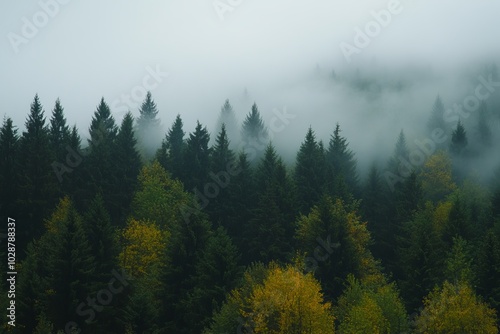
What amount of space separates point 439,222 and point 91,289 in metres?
39.5

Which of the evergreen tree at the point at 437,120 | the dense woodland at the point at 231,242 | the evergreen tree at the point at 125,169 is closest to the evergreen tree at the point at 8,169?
the dense woodland at the point at 231,242

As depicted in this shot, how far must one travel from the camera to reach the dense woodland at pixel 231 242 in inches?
1447

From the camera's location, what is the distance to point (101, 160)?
63.3 meters

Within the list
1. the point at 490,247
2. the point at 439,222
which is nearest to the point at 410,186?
the point at 439,222

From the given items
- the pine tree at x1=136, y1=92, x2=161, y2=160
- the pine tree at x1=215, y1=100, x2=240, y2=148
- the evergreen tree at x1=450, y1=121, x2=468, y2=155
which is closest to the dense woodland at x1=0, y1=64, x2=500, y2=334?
the evergreen tree at x1=450, y1=121, x2=468, y2=155

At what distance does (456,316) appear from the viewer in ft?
116

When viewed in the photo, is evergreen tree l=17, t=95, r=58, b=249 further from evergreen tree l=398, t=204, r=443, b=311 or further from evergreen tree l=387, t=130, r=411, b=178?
evergreen tree l=387, t=130, r=411, b=178

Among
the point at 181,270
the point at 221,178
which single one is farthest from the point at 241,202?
the point at 181,270

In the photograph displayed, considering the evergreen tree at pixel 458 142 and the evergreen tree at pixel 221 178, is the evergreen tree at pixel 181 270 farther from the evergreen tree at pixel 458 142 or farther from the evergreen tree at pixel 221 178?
the evergreen tree at pixel 458 142

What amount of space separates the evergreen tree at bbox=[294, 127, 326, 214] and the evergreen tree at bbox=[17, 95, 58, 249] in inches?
1145

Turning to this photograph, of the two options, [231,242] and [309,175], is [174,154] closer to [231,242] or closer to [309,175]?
[309,175]

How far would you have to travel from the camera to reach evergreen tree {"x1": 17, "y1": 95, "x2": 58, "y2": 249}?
186ft

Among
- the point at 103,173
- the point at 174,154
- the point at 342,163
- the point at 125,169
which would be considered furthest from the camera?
the point at 174,154

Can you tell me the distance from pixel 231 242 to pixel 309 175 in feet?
62.2
